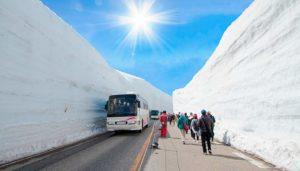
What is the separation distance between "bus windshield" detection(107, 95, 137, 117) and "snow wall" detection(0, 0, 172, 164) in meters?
2.67

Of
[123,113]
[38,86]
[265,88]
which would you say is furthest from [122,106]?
[265,88]

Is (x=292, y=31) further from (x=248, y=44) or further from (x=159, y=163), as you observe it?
(x=159, y=163)

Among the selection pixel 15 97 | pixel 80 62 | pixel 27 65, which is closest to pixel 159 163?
pixel 15 97

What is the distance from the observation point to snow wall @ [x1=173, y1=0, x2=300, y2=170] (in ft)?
31.8

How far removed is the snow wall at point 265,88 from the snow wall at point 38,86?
9633 millimetres

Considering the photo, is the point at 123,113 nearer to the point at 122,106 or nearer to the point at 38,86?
the point at 122,106

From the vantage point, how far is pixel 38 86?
48.1ft

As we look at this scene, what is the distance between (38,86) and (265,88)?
562 inches

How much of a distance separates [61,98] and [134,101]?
18.0ft

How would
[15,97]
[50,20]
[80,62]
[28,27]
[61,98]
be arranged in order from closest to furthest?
[15,97] < [28,27] < [61,98] < [50,20] < [80,62]

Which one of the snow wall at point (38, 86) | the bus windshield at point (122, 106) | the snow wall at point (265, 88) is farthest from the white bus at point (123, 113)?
the snow wall at point (265, 88)

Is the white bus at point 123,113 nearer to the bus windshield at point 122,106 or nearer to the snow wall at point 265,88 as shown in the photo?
the bus windshield at point 122,106

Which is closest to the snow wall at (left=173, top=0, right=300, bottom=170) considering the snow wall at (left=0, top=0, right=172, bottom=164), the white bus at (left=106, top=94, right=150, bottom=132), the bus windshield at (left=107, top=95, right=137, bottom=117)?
the white bus at (left=106, top=94, right=150, bottom=132)

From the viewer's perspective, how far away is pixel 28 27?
54.8 ft
